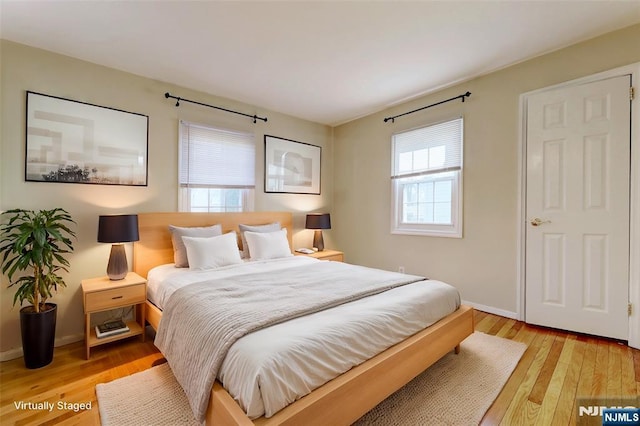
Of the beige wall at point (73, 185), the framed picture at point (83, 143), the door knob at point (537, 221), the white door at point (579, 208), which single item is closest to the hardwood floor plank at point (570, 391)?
the white door at point (579, 208)

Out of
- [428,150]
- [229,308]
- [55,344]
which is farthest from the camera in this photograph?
[428,150]

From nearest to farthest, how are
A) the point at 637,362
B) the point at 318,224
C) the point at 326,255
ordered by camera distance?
→ the point at 637,362
the point at 326,255
the point at 318,224

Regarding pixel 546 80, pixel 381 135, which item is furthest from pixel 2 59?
pixel 546 80

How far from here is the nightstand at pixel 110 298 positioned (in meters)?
2.22

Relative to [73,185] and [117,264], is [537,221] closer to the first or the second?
[117,264]

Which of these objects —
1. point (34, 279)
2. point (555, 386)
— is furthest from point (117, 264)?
point (555, 386)

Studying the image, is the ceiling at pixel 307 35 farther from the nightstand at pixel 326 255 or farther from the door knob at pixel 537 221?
the nightstand at pixel 326 255

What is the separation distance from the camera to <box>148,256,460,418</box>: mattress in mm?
1123

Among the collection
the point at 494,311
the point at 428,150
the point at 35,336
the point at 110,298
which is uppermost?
the point at 428,150

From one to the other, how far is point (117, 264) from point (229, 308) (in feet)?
5.02

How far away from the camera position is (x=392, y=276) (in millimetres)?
2377

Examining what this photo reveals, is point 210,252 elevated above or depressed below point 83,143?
below

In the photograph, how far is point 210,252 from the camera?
2.74 m

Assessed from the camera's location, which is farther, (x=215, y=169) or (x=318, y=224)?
(x=318, y=224)
